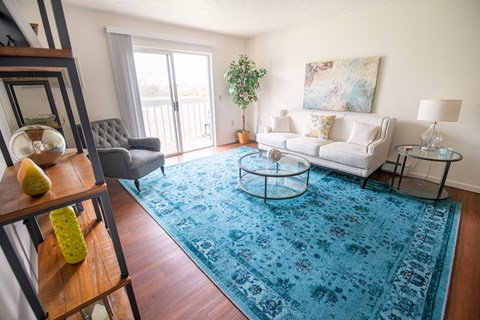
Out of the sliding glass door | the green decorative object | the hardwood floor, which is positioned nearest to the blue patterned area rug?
the hardwood floor

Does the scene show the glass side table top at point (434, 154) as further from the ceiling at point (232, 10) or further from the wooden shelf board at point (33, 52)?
the wooden shelf board at point (33, 52)

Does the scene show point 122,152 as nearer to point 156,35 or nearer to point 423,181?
point 156,35

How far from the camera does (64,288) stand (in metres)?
0.87

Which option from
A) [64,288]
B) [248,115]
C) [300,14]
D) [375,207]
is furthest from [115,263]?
[248,115]

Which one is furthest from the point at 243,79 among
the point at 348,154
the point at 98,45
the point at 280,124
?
Answer: the point at 348,154

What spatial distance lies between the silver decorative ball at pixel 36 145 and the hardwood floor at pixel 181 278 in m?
1.07

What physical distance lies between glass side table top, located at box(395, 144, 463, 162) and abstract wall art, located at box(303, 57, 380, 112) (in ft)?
3.37

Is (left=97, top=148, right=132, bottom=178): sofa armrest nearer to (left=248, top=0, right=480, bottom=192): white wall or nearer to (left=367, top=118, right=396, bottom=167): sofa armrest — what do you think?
(left=367, top=118, right=396, bottom=167): sofa armrest

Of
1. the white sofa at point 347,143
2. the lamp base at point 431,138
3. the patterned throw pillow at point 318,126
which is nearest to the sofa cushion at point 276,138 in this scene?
the white sofa at point 347,143

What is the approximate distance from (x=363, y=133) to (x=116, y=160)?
349 cm

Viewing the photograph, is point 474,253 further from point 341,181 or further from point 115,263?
point 115,263

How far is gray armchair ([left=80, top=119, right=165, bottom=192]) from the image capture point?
264 centimetres

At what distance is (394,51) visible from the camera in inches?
119

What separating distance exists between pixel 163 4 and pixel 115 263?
10.3ft
